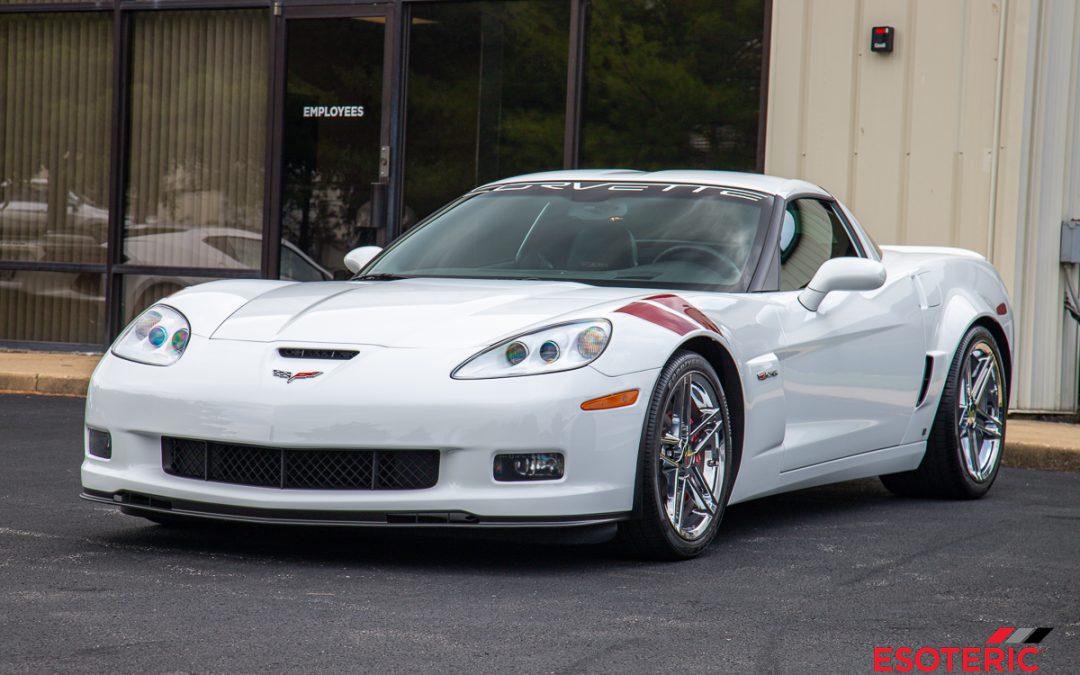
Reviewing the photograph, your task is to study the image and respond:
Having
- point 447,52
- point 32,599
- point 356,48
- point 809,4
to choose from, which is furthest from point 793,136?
point 32,599

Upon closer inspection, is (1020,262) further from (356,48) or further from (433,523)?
(433,523)

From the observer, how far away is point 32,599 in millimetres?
4246

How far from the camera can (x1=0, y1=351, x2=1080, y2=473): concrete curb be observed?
849 cm

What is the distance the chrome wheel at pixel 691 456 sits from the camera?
5.10 meters

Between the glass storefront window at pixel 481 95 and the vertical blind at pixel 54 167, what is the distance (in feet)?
9.97

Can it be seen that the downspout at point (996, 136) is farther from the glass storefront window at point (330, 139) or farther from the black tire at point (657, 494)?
the black tire at point (657, 494)

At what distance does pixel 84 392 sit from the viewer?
1104 cm

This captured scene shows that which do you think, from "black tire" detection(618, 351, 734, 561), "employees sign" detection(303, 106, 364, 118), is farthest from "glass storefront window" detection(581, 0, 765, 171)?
"black tire" detection(618, 351, 734, 561)

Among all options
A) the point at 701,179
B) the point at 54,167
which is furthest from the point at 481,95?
the point at 701,179

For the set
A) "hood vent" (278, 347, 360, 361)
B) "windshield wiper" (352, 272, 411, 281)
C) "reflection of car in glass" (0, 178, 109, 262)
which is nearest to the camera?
"hood vent" (278, 347, 360, 361)

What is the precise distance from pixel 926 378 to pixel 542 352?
2514 millimetres

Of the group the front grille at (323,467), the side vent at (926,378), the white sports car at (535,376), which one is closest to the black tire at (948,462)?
the side vent at (926,378)

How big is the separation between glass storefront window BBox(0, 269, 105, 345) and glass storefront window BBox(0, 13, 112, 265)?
0.56ft

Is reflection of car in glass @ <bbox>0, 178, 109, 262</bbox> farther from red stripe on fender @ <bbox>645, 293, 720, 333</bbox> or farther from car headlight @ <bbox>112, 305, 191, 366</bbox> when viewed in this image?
red stripe on fender @ <bbox>645, 293, 720, 333</bbox>
